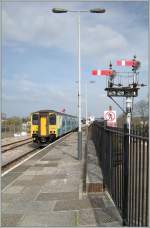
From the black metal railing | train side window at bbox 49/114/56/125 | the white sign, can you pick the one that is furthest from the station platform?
train side window at bbox 49/114/56/125

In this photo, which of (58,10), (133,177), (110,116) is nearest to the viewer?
(133,177)

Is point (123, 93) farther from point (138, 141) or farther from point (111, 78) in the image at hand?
point (138, 141)

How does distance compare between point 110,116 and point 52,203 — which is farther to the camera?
point 110,116

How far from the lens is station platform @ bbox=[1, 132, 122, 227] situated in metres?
6.25

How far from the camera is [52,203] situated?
7.59m

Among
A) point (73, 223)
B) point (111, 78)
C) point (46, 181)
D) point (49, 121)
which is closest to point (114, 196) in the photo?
point (73, 223)

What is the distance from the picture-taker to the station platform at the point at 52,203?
625cm

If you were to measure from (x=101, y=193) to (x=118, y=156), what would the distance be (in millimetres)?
1817

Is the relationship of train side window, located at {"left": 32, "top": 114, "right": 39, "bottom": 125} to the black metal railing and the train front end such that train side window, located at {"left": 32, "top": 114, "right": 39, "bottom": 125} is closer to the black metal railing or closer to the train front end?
the train front end

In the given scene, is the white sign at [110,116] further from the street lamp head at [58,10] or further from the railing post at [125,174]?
the railing post at [125,174]

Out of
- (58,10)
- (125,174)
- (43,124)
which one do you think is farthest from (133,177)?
(43,124)

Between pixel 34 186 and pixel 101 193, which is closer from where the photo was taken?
pixel 101 193

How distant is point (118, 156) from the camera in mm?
6902

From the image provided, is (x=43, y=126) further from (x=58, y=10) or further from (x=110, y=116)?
(x=58, y=10)
